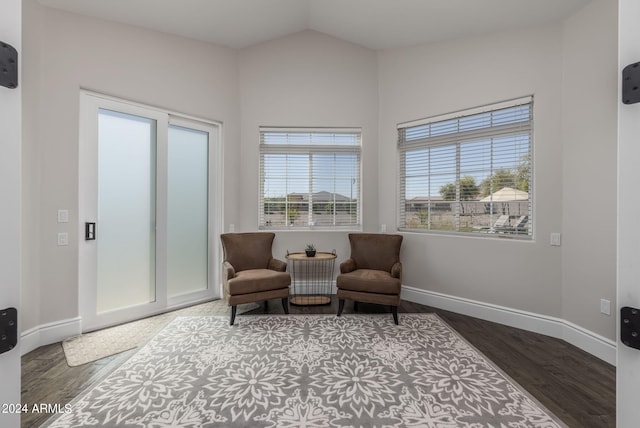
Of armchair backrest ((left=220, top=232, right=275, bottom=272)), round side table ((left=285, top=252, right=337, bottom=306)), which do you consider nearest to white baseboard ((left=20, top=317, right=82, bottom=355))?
armchair backrest ((left=220, top=232, right=275, bottom=272))

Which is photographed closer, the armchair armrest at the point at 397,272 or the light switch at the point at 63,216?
the light switch at the point at 63,216

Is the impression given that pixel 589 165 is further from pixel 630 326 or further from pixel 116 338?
pixel 116 338

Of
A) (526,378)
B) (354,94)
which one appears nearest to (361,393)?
(526,378)

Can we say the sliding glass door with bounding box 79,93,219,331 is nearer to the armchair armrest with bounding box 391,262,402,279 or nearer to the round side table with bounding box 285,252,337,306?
the round side table with bounding box 285,252,337,306

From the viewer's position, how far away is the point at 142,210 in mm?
3654

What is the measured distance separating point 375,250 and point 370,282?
73 centimetres

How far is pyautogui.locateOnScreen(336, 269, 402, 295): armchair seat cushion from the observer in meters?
3.39

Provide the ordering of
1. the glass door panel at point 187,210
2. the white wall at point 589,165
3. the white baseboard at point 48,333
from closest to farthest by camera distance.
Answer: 1. the white wall at point 589,165
2. the white baseboard at point 48,333
3. the glass door panel at point 187,210

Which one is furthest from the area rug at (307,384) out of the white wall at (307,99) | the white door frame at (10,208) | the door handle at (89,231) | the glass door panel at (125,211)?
the white wall at (307,99)

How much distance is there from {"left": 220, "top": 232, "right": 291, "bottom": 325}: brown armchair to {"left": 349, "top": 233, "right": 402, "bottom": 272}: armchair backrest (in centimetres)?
102

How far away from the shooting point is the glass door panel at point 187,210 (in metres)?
3.95

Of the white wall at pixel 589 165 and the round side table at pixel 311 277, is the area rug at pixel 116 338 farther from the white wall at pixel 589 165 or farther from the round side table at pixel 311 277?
the white wall at pixel 589 165

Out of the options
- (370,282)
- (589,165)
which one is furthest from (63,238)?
(589,165)

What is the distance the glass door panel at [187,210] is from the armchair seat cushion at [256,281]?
0.83 metres
